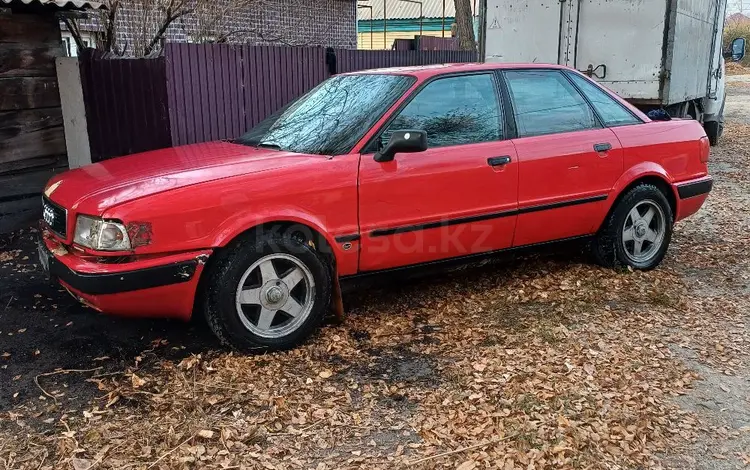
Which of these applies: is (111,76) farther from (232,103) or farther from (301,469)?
(301,469)

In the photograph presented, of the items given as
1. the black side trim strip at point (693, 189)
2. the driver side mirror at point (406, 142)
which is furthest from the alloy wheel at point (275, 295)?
the black side trim strip at point (693, 189)

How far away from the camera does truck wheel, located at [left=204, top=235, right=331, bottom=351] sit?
12.4 ft

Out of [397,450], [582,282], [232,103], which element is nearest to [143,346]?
[397,450]

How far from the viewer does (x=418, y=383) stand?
145 inches

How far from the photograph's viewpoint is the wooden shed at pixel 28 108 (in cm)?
657

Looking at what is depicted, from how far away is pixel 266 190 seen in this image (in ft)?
12.6

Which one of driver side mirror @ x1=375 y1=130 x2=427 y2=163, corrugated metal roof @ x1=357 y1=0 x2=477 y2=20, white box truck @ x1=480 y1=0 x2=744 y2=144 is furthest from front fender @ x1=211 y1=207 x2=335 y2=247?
corrugated metal roof @ x1=357 y1=0 x2=477 y2=20

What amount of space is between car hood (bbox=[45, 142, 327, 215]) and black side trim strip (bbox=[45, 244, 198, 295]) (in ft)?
1.14

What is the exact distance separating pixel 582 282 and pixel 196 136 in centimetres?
535

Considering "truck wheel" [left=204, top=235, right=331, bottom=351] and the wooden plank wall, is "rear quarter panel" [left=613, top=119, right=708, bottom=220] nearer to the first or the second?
"truck wheel" [left=204, top=235, right=331, bottom=351]

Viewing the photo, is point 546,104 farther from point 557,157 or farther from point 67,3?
point 67,3

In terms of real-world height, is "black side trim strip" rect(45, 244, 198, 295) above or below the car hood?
below

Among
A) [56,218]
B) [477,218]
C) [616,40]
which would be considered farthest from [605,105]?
[616,40]

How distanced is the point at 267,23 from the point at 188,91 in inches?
293
